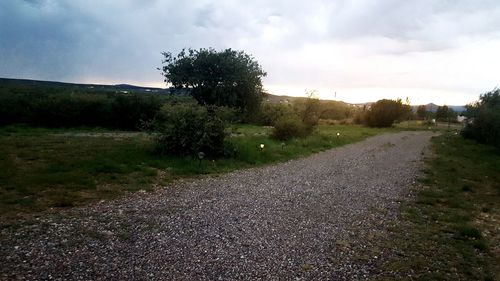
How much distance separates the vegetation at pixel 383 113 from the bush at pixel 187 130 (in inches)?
2110

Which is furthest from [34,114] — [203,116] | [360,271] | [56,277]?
[360,271]

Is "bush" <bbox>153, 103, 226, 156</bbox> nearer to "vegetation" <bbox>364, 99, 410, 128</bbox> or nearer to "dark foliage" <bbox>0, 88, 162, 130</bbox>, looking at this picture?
"dark foliage" <bbox>0, 88, 162, 130</bbox>

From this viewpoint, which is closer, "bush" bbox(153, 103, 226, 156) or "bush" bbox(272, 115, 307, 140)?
"bush" bbox(153, 103, 226, 156)

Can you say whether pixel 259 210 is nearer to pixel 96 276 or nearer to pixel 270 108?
pixel 96 276

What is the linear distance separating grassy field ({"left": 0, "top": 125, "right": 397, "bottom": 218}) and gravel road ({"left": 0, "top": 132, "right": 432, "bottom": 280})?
3.20 ft

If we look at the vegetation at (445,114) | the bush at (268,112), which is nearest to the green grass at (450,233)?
the bush at (268,112)

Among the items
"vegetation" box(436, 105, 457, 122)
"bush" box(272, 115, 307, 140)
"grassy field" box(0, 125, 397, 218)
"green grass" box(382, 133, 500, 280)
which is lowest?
"grassy field" box(0, 125, 397, 218)

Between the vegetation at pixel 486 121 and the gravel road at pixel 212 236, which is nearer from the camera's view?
the gravel road at pixel 212 236

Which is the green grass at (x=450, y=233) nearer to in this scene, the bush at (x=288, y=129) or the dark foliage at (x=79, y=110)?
the bush at (x=288, y=129)

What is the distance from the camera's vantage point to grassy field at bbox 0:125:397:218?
33.0ft

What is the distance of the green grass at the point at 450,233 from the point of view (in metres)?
6.68

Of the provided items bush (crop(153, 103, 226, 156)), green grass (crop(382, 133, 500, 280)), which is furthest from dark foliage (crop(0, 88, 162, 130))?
green grass (crop(382, 133, 500, 280))

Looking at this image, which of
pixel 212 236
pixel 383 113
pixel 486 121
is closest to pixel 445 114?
pixel 383 113

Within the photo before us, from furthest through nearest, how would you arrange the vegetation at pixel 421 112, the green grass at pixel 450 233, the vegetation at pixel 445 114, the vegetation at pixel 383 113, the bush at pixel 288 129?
the vegetation at pixel 421 112 → the vegetation at pixel 445 114 → the vegetation at pixel 383 113 → the bush at pixel 288 129 → the green grass at pixel 450 233
